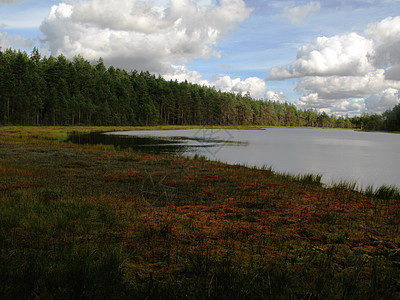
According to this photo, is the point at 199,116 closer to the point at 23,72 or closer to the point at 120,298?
the point at 23,72

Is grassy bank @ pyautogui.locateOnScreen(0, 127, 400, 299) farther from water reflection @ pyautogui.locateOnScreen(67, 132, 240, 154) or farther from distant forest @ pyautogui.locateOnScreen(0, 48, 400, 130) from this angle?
distant forest @ pyautogui.locateOnScreen(0, 48, 400, 130)

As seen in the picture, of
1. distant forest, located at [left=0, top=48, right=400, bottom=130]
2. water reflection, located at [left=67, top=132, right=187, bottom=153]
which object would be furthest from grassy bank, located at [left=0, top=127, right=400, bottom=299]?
distant forest, located at [left=0, top=48, right=400, bottom=130]

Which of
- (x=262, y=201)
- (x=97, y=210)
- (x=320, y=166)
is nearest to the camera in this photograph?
(x=97, y=210)

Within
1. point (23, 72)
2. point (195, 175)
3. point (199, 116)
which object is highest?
point (23, 72)

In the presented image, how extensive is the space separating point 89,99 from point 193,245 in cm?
9220

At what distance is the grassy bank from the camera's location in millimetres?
4309

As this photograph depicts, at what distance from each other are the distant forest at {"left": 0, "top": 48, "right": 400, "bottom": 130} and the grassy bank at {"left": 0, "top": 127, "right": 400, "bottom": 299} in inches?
1946

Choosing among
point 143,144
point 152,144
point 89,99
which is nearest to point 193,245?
point 152,144

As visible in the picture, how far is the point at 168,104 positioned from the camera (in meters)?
116

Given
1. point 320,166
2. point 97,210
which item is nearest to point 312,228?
point 97,210

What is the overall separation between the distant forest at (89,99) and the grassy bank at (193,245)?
162 ft

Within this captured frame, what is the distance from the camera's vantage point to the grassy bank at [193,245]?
4.31 m

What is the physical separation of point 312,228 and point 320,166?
2033cm

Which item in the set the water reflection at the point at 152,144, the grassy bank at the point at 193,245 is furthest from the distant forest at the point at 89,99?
the grassy bank at the point at 193,245
